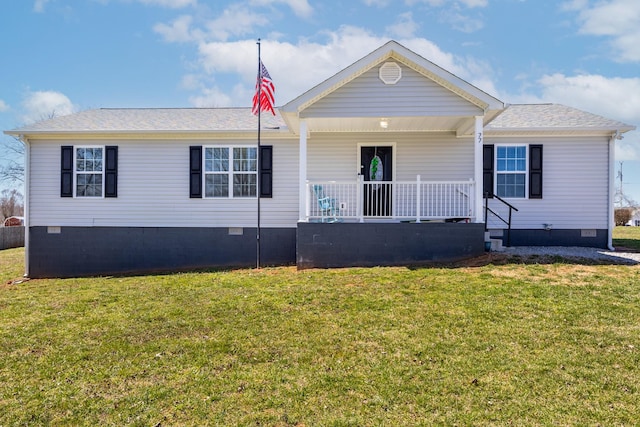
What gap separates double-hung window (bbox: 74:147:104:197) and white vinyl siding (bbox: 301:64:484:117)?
6246 millimetres

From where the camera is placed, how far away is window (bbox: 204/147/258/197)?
35.7ft

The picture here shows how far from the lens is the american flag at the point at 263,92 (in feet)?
30.7

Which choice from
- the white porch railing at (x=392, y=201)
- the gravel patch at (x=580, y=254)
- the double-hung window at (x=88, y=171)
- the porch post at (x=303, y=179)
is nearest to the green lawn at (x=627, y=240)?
the gravel patch at (x=580, y=254)

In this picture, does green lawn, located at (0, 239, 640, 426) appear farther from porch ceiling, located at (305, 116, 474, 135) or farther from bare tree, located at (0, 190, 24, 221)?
bare tree, located at (0, 190, 24, 221)

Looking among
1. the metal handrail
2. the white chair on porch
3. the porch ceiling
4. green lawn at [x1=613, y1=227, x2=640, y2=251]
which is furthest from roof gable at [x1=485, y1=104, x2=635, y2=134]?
the white chair on porch

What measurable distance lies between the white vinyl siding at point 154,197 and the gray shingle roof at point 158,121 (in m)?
0.40

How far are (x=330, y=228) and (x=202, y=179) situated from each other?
14.1 feet

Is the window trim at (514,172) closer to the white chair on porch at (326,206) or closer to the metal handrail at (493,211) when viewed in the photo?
the metal handrail at (493,211)

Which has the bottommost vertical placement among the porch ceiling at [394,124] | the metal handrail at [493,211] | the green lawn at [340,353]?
the green lawn at [340,353]

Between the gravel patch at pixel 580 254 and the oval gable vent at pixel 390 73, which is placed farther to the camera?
the oval gable vent at pixel 390 73

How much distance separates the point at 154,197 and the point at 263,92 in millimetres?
4328

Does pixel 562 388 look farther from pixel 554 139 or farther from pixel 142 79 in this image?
pixel 142 79

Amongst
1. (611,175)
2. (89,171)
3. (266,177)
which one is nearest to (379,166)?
(266,177)

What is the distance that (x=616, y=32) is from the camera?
1242 centimetres
